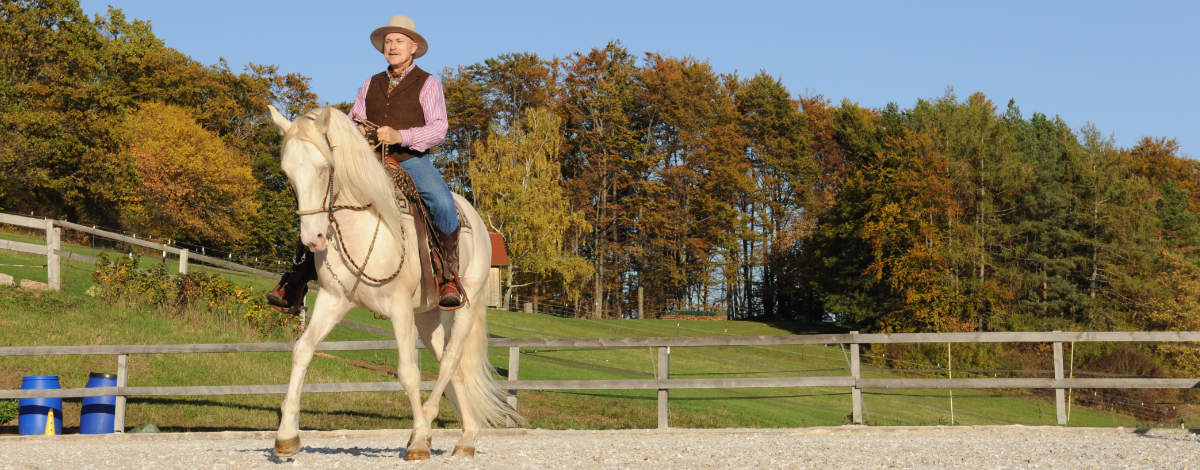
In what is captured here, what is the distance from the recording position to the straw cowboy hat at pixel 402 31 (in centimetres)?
739

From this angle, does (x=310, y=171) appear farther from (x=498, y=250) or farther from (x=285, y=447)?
(x=498, y=250)

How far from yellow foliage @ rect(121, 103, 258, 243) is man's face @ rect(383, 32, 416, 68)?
4199 centimetres

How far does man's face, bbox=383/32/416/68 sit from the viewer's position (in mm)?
7371

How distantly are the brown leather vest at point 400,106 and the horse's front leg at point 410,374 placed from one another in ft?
4.37

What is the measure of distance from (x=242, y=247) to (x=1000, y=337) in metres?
46.2

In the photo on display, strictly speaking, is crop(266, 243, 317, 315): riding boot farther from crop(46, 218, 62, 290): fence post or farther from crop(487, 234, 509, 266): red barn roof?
crop(487, 234, 509, 266): red barn roof

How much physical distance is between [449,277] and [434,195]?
0.64 meters

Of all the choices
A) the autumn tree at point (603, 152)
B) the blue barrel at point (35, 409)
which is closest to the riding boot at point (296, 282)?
the blue barrel at point (35, 409)

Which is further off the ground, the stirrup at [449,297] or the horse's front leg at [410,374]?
the stirrup at [449,297]

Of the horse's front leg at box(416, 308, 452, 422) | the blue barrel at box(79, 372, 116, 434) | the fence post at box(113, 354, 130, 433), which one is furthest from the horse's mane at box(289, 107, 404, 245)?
the blue barrel at box(79, 372, 116, 434)

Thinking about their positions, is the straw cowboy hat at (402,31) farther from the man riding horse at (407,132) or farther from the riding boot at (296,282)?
the riding boot at (296,282)

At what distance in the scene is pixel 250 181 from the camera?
163ft

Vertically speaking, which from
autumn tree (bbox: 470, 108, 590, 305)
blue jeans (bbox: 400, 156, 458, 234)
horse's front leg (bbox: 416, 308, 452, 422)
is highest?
autumn tree (bbox: 470, 108, 590, 305)

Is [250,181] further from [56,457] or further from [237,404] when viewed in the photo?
[56,457]
